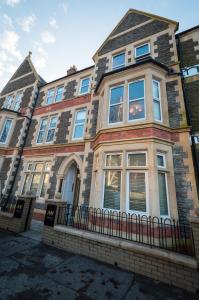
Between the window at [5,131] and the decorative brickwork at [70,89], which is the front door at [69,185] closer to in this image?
the decorative brickwork at [70,89]

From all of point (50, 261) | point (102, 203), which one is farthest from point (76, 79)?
point (50, 261)

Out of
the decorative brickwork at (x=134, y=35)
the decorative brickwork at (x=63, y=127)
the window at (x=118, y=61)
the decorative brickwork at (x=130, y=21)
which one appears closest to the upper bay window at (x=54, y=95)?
the decorative brickwork at (x=63, y=127)

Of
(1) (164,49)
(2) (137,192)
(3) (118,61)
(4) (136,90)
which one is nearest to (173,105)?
(4) (136,90)

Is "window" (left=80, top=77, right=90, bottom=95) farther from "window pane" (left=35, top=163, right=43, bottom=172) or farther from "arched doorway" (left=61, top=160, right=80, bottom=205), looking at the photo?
"window pane" (left=35, top=163, right=43, bottom=172)

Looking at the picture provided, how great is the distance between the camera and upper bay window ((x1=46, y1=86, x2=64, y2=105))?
1398 centimetres

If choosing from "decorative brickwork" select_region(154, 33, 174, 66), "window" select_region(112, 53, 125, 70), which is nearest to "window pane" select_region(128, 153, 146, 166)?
"decorative brickwork" select_region(154, 33, 174, 66)

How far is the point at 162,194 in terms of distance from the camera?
6.35 m

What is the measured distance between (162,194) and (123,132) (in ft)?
10.5

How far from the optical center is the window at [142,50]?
383 inches

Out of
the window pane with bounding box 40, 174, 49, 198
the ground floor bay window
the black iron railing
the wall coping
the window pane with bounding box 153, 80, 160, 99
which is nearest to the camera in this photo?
the wall coping

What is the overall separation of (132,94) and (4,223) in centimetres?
939

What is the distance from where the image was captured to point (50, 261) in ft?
15.9

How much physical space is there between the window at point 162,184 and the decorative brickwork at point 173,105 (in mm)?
1826

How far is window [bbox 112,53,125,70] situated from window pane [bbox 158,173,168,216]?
7.83 meters
